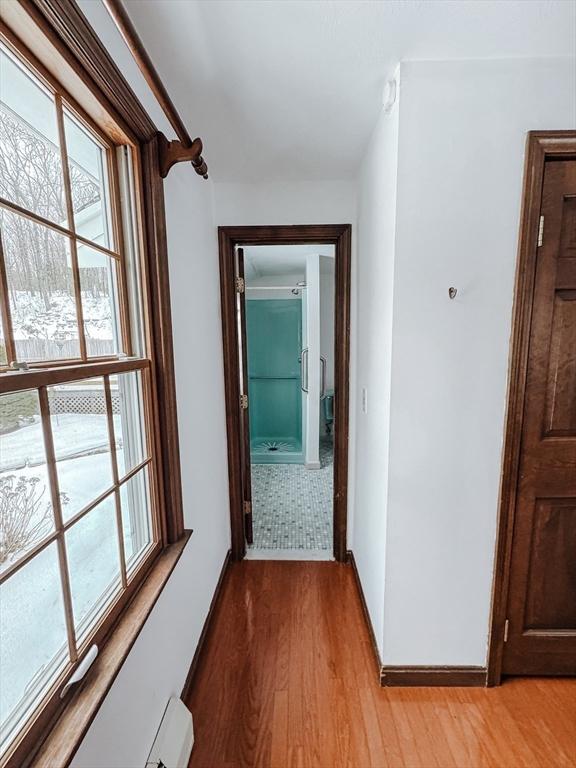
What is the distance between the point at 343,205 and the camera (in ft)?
6.21

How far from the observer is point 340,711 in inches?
50.4

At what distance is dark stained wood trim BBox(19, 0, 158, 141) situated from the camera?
62cm

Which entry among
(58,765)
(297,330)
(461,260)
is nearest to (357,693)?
(58,765)

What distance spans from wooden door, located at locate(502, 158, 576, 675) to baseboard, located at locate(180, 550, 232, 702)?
1268mm

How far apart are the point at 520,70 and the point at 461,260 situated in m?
0.59

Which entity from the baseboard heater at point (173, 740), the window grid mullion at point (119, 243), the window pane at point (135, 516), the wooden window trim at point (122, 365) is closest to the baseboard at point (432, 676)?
the baseboard heater at point (173, 740)

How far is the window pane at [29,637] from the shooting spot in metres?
0.56

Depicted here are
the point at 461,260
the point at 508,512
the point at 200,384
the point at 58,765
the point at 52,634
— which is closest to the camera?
the point at 58,765

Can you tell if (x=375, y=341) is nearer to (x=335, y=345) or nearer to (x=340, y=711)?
(x=335, y=345)

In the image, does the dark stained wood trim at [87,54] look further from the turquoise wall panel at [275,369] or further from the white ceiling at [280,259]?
the turquoise wall panel at [275,369]

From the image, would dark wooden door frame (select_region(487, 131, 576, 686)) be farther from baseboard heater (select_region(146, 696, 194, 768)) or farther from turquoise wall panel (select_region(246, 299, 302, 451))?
turquoise wall panel (select_region(246, 299, 302, 451))

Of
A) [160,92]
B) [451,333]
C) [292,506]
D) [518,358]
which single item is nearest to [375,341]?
[451,333]

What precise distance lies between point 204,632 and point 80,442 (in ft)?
4.22

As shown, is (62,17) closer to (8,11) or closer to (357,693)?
(8,11)
